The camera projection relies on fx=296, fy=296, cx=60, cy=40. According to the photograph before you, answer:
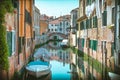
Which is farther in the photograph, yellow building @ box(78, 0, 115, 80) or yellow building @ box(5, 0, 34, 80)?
yellow building @ box(78, 0, 115, 80)

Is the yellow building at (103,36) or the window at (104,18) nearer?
the yellow building at (103,36)

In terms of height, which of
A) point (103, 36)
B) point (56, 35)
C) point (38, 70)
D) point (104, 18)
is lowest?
point (38, 70)

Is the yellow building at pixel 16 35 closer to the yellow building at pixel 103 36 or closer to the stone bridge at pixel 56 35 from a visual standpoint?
the yellow building at pixel 103 36

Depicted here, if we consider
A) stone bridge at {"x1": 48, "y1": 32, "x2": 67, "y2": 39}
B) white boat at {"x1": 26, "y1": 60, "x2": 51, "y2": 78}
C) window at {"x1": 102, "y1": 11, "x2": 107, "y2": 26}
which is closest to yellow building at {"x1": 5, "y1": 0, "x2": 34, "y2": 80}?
white boat at {"x1": 26, "y1": 60, "x2": 51, "y2": 78}

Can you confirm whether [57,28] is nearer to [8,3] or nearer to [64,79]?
[64,79]

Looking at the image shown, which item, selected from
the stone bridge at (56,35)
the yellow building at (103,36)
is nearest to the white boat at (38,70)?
the yellow building at (103,36)

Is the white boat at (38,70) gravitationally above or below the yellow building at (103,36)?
below

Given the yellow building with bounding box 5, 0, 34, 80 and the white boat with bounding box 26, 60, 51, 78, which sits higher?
the yellow building with bounding box 5, 0, 34, 80

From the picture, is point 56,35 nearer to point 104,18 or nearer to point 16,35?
point 104,18

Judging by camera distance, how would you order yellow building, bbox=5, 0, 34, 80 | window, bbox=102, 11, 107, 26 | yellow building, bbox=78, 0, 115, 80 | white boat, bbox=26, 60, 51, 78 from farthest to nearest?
window, bbox=102, 11, 107, 26
white boat, bbox=26, 60, 51, 78
yellow building, bbox=78, 0, 115, 80
yellow building, bbox=5, 0, 34, 80

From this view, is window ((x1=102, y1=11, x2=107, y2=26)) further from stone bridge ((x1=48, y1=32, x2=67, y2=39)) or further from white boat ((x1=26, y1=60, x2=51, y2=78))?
stone bridge ((x1=48, y1=32, x2=67, y2=39))

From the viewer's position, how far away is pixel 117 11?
297 inches

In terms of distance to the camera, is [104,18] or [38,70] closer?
[38,70]

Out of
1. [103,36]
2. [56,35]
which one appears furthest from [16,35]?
[56,35]
